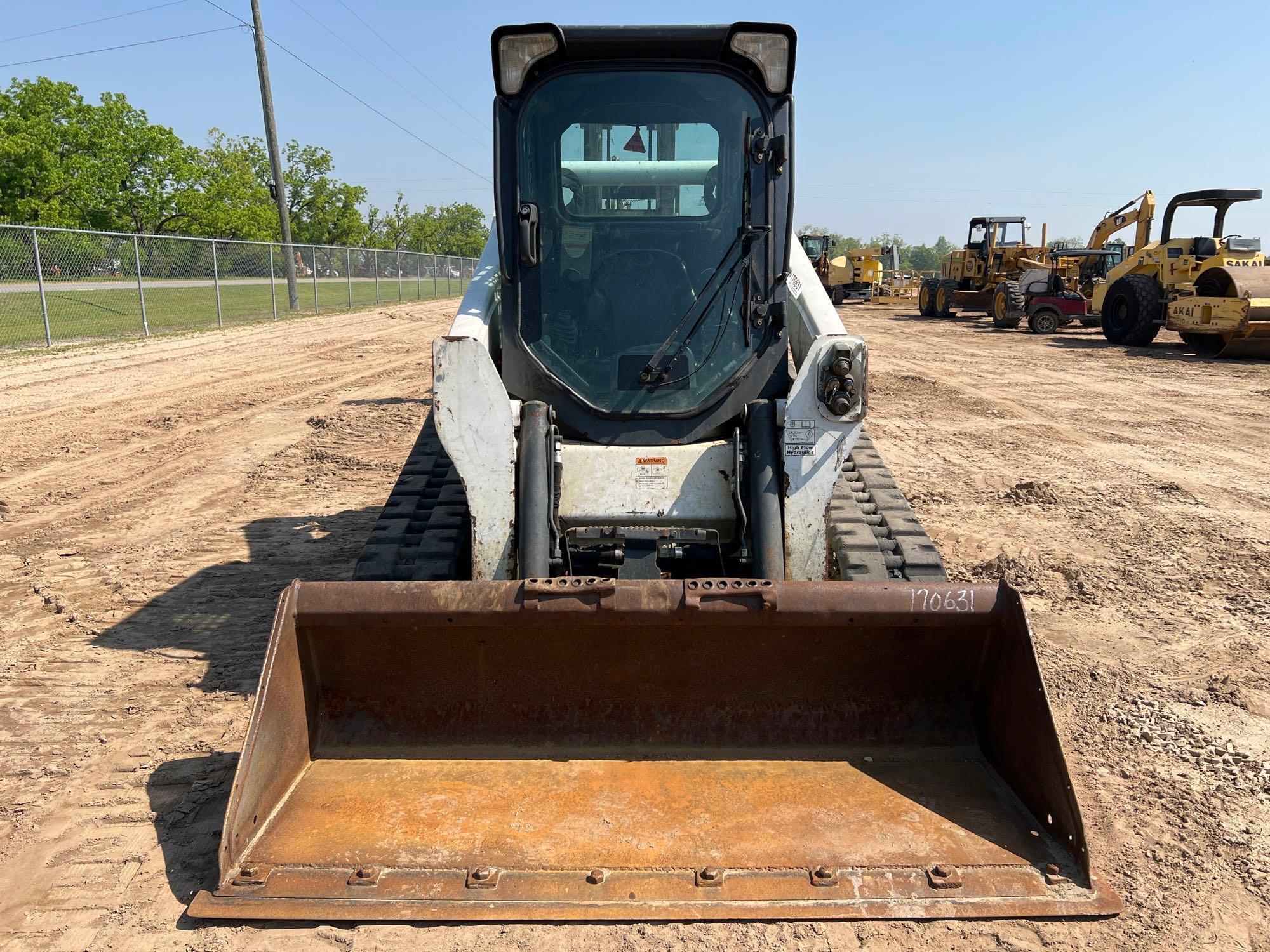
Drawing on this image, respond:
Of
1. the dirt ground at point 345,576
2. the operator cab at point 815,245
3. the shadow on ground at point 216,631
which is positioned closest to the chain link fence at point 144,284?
the dirt ground at point 345,576

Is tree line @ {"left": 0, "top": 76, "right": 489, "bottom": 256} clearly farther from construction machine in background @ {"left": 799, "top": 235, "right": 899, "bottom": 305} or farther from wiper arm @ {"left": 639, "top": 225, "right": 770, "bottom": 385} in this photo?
wiper arm @ {"left": 639, "top": 225, "right": 770, "bottom": 385}

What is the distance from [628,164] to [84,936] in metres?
3.46

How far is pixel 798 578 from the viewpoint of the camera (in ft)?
12.7

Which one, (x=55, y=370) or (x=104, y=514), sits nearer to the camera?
(x=104, y=514)

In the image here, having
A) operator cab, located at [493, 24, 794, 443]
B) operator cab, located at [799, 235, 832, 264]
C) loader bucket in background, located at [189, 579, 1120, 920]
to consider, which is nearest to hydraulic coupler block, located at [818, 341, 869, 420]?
operator cab, located at [493, 24, 794, 443]

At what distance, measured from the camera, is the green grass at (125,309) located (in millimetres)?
16578

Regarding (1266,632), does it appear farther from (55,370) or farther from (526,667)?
(55,370)

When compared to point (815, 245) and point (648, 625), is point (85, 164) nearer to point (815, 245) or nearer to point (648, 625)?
point (815, 245)

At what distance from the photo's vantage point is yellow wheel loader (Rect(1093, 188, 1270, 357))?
623 inches

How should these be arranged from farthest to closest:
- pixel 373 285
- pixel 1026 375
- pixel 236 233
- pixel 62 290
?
pixel 236 233
pixel 373 285
pixel 62 290
pixel 1026 375

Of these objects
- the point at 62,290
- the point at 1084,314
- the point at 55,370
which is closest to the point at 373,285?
the point at 62,290

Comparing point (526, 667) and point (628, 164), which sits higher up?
point (628, 164)

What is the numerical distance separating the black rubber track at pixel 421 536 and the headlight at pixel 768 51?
2047 mm

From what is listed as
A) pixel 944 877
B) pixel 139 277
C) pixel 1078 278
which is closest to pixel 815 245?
pixel 1078 278
